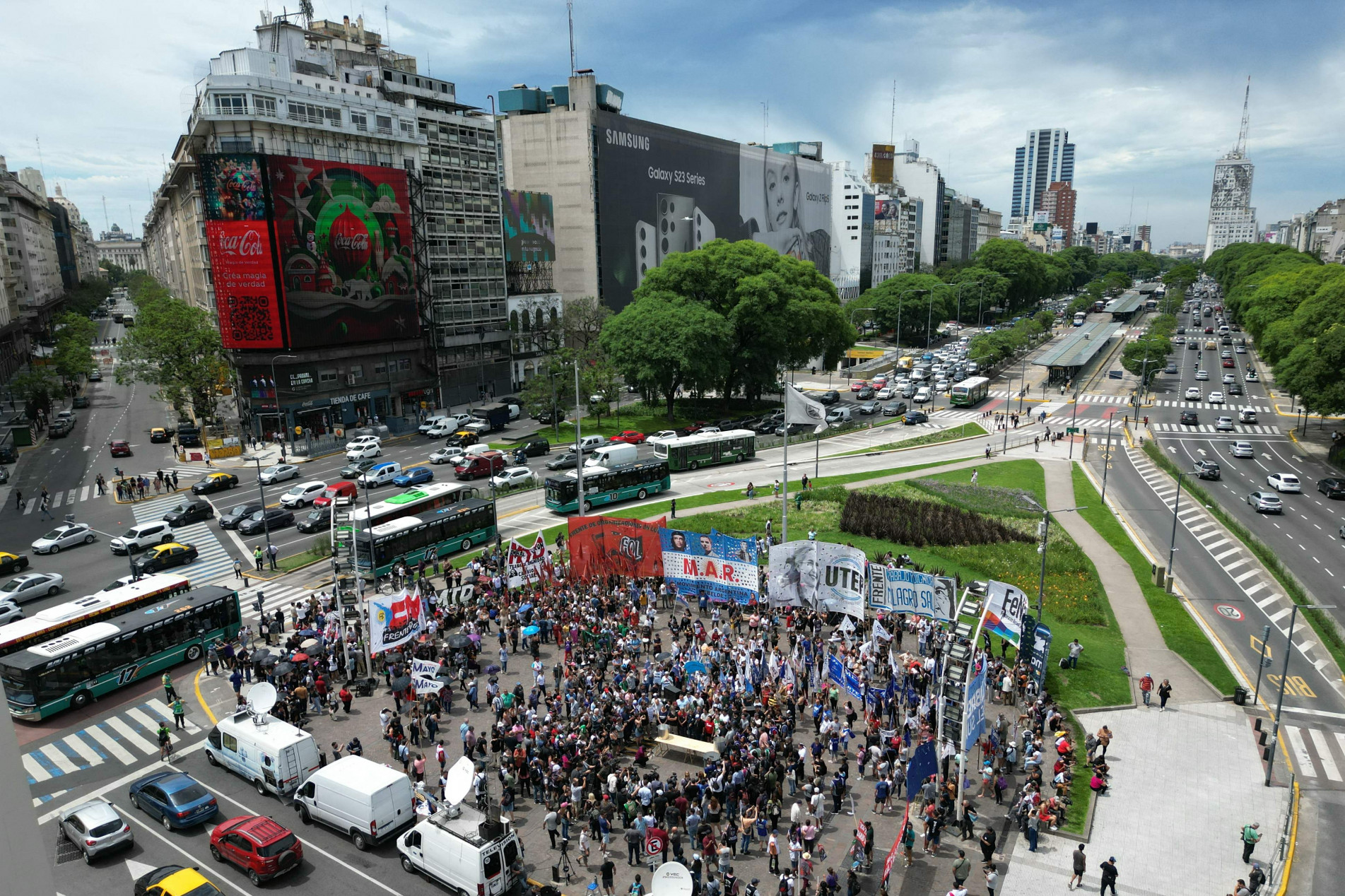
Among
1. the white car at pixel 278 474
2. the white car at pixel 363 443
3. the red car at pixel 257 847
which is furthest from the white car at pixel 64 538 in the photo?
the red car at pixel 257 847

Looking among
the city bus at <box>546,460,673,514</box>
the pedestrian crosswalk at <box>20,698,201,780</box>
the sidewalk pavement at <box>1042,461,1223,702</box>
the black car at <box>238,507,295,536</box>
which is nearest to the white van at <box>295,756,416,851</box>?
the pedestrian crosswalk at <box>20,698,201,780</box>

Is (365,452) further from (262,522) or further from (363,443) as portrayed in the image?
(262,522)

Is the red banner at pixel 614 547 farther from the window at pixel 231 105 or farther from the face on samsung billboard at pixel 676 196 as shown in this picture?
the face on samsung billboard at pixel 676 196

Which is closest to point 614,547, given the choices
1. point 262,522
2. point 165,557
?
point 165,557

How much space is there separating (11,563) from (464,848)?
43192 mm

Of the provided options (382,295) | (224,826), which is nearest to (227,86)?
(382,295)

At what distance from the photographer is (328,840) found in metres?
25.2

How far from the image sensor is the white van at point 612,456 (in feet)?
205

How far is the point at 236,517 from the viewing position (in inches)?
2238

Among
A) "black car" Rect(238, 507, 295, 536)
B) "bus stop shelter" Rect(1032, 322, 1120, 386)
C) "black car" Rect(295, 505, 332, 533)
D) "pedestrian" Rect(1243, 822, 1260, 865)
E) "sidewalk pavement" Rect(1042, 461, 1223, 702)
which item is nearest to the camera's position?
"pedestrian" Rect(1243, 822, 1260, 865)

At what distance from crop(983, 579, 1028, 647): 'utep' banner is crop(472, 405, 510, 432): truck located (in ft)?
216

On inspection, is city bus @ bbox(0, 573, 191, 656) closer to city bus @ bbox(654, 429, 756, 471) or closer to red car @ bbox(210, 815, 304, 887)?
red car @ bbox(210, 815, 304, 887)

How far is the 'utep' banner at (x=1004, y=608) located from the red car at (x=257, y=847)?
21881 millimetres

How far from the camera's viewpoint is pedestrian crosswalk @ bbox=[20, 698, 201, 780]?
29.5 metres
